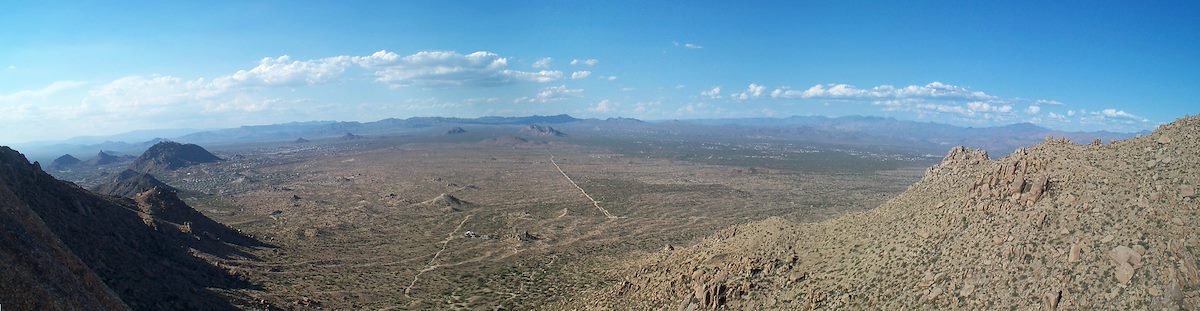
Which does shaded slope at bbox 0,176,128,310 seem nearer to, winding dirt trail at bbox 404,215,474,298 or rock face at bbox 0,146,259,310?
rock face at bbox 0,146,259,310

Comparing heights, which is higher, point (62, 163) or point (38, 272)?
point (38, 272)

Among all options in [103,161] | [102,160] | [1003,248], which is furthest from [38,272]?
[102,160]

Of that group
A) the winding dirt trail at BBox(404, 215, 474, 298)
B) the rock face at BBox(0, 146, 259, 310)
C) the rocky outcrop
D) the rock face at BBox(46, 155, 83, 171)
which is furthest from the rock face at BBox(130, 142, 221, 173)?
the rock face at BBox(0, 146, 259, 310)

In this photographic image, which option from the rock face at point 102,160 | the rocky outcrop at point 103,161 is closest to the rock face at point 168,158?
the rocky outcrop at point 103,161

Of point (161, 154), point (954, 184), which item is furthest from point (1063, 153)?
point (161, 154)

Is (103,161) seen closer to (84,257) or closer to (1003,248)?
(84,257)

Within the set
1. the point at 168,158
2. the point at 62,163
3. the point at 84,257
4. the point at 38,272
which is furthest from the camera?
the point at 62,163

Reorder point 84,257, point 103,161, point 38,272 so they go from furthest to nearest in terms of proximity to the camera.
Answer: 1. point 103,161
2. point 84,257
3. point 38,272
